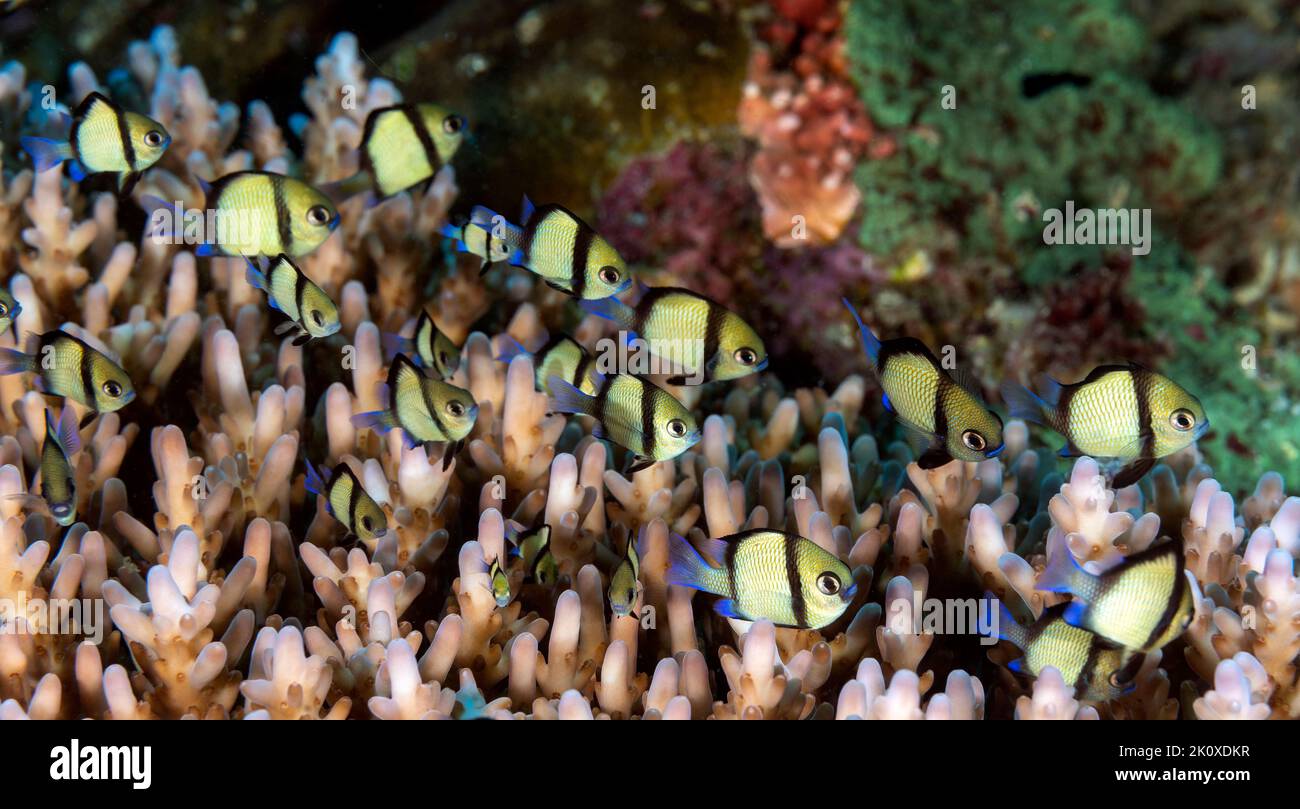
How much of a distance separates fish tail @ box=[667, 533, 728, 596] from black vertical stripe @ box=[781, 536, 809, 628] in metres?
0.18

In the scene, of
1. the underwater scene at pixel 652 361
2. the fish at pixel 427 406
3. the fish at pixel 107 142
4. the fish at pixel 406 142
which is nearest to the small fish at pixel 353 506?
the underwater scene at pixel 652 361

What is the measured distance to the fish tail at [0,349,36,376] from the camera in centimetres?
281

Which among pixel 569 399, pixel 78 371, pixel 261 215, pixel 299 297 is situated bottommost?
pixel 569 399

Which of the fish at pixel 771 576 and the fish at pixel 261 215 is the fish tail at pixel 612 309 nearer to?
the fish at pixel 771 576

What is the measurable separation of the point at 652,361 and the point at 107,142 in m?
2.12

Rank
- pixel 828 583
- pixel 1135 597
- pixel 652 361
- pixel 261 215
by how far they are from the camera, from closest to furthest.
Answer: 1. pixel 1135 597
2. pixel 828 583
3. pixel 261 215
4. pixel 652 361

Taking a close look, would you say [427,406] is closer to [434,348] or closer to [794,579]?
[434,348]

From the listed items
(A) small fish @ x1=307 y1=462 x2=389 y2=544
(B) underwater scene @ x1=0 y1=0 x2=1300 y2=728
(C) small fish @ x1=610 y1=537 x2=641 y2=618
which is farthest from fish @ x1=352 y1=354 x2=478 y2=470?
(C) small fish @ x1=610 y1=537 x2=641 y2=618

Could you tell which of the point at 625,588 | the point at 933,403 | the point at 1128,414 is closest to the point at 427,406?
the point at 625,588

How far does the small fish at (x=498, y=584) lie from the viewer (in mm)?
2523

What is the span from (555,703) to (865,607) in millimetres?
926

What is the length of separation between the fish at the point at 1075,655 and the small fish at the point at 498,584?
131 centimetres

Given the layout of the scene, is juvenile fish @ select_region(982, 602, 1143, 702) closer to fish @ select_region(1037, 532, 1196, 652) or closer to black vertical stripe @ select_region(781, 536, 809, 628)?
fish @ select_region(1037, 532, 1196, 652)

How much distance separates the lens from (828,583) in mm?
2201
